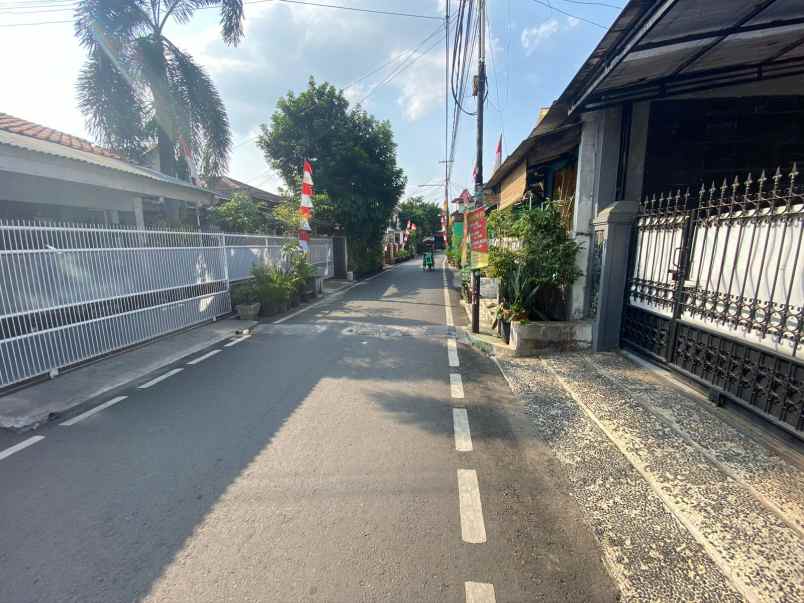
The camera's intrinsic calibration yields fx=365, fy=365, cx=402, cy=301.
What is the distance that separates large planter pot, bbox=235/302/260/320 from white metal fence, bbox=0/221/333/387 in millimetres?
492

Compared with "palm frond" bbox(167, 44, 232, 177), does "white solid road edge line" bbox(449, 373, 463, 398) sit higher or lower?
lower

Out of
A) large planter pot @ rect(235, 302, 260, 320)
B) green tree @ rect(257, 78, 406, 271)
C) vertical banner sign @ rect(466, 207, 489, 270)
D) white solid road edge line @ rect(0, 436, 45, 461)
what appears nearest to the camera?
white solid road edge line @ rect(0, 436, 45, 461)

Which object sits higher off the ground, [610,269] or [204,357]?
[610,269]

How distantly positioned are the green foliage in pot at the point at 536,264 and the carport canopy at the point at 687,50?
166cm

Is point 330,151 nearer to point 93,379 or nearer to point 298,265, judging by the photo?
point 298,265

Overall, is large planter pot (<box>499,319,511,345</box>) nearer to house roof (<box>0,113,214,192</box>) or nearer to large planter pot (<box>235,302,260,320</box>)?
large planter pot (<box>235,302,260,320</box>)

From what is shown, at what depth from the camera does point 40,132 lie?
31.1 ft

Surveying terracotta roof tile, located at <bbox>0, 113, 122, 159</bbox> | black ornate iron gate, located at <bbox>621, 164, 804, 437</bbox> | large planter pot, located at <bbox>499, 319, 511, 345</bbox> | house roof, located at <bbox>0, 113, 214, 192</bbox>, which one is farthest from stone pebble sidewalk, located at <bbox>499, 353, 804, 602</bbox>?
terracotta roof tile, located at <bbox>0, 113, 122, 159</bbox>

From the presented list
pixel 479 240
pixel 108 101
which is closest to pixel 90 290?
pixel 479 240

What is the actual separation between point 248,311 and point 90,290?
3.21m

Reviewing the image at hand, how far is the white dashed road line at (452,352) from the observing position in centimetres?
537

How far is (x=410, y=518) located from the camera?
7.54 ft

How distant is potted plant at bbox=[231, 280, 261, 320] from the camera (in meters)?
8.25

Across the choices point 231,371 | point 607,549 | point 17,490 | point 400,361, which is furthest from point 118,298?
point 607,549
